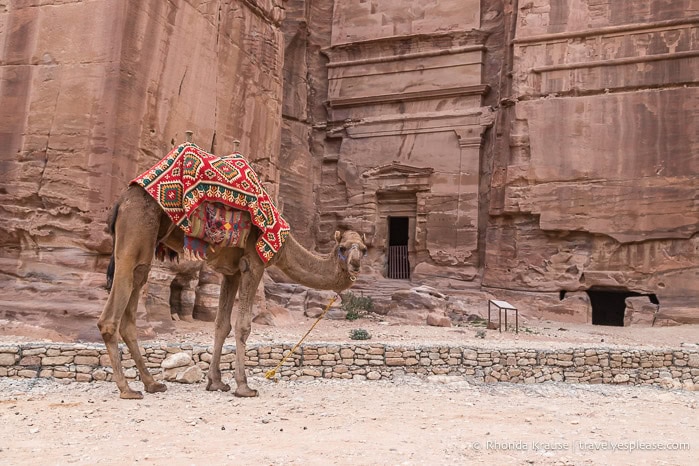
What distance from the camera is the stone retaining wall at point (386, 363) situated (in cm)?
603

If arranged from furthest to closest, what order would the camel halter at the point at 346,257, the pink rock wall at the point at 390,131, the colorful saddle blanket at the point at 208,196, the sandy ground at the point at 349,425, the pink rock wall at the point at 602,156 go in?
the pink rock wall at the point at 602,156 → the pink rock wall at the point at 390,131 → the camel halter at the point at 346,257 → the colorful saddle blanket at the point at 208,196 → the sandy ground at the point at 349,425

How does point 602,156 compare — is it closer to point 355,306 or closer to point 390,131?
point 390,131

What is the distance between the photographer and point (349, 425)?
15.5 feet

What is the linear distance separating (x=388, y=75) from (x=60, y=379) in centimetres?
1598

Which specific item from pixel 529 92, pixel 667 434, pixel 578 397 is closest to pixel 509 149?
pixel 529 92

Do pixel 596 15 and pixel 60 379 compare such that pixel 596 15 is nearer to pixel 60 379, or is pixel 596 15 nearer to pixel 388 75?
pixel 388 75

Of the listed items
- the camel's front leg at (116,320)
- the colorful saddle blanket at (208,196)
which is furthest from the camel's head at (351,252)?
the camel's front leg at (116,320)

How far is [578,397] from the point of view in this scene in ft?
22.4

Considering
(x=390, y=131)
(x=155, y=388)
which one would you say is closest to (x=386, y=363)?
(x=155, y=388)

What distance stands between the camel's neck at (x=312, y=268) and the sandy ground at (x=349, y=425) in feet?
3.96

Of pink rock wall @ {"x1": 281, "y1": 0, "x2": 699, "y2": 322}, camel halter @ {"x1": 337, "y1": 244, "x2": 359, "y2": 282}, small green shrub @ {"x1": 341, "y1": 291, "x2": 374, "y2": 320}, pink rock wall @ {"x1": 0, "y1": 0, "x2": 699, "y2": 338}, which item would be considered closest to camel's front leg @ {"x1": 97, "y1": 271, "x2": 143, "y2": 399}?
camel halter @ {"x1": 337, "y1": 244, "x2": 359, "y2": 282}

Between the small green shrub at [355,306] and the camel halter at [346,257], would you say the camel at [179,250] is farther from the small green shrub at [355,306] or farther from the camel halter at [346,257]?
the small green shrub at [355,306]

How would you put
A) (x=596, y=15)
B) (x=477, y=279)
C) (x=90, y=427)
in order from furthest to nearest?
(x=477, y=279), (x=596, y=15), (x=90, y=427)

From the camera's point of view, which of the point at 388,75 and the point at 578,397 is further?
the point at 388,75
